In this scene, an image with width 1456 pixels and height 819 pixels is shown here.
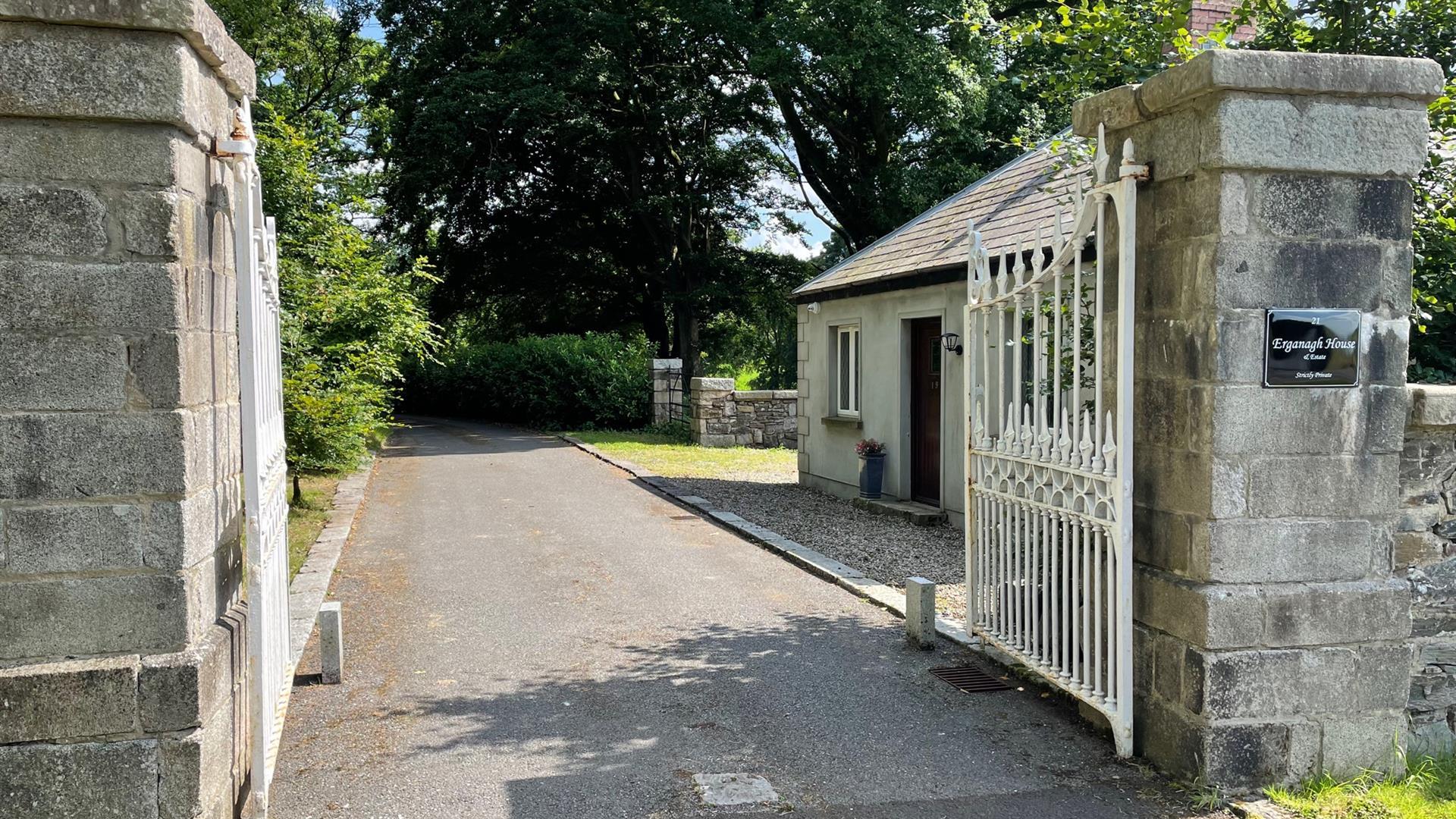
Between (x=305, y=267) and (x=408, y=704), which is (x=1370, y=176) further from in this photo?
(x=305, y=267)

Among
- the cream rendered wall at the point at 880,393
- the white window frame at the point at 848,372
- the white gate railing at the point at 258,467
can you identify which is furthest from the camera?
the white window frame at the point at 848,372

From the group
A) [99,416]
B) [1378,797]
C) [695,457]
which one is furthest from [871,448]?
[99,416]

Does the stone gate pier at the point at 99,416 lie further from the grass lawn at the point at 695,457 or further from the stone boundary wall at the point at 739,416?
the stone boundary wall at the point at 739,416

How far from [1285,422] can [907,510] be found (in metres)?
7.95

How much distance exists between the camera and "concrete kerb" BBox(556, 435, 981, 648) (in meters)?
7.19

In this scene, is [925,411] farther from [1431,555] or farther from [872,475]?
[1431,555]

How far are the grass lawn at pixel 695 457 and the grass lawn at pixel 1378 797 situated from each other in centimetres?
1227

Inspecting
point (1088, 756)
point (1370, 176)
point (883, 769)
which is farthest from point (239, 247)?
point (1370, 176)

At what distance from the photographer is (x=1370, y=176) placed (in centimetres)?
437

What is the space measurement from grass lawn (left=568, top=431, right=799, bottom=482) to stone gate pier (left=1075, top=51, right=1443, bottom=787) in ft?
40.0

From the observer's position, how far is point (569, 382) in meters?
26.0

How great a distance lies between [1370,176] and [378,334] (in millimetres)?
12088

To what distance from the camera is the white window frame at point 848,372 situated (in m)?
14.2

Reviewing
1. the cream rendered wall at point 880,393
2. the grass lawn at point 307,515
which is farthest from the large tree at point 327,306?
the cream rendered wall at point 880,393
